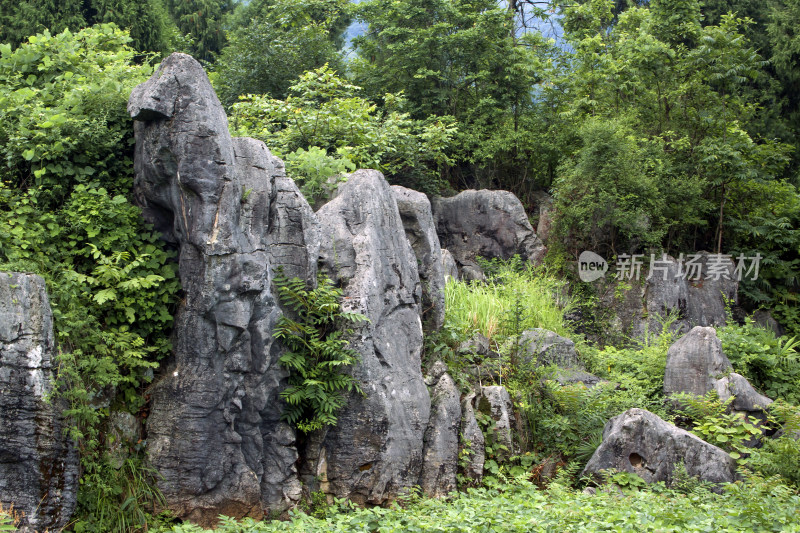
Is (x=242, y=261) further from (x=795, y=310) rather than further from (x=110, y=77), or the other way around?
(x=795, y=310)

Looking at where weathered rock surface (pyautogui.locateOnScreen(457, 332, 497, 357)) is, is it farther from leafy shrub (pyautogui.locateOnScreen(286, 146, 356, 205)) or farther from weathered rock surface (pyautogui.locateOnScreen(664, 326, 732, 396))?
leafy shrub (pyautogui.locateOnScreen(286, 146, 356, 205))

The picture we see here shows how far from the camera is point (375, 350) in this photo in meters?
7.59

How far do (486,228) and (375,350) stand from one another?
6902mm

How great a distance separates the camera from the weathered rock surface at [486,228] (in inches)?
544

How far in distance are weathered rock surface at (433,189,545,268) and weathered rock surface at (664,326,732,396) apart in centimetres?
443

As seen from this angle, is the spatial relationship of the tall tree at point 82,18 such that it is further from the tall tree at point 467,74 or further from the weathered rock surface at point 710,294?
the weathered rock surface at point 710,294

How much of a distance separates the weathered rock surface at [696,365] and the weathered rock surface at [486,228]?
4428 millimetres

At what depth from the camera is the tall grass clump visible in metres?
9.84

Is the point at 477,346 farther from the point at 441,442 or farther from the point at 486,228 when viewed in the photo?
the point at 486,228

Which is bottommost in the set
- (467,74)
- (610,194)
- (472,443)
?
(472,443)

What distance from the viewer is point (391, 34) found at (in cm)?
1488

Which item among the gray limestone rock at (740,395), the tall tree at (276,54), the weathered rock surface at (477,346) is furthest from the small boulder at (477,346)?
the tall tree at (276,54)

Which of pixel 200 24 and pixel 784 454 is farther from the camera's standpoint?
pixel 200 24

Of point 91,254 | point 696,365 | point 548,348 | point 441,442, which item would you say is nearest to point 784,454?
point 696,365
